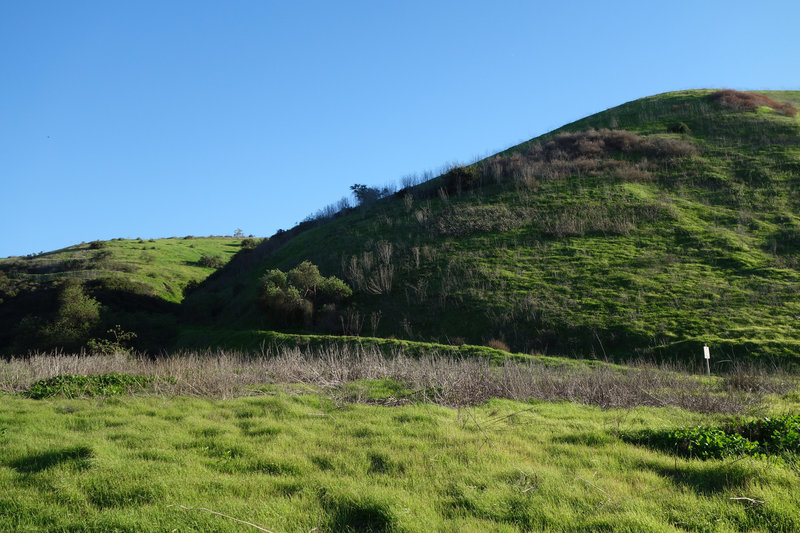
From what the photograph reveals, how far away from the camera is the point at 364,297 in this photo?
3556 centimetres

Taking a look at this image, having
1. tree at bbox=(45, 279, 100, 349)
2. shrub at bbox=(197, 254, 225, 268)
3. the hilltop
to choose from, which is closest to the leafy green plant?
tree at bbox=(45, 279, 100, 349)

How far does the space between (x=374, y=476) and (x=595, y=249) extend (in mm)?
32685

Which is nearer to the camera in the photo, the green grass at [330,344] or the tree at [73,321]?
the green grass at [330,344]

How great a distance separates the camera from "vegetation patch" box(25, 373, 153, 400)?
42.5ft

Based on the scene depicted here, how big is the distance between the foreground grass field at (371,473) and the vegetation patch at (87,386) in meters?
1.98

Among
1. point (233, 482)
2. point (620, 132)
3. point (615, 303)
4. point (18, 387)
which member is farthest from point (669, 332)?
point (620, 132)

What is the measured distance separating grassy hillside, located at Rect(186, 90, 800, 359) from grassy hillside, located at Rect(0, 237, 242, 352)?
472 cm

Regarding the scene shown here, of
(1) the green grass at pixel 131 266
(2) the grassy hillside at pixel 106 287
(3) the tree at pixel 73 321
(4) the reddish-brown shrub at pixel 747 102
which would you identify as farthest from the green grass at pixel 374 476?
(4) the reddish-brown shrub at pixel 747 102

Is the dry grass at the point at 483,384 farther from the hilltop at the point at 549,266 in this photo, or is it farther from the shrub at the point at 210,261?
the shrub at the point at 210,261

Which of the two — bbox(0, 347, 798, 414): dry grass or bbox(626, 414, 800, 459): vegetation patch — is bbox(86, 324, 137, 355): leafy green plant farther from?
bbox(626, 414, 800, 459): vegetation patch

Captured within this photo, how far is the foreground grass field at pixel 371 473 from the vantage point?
536cm

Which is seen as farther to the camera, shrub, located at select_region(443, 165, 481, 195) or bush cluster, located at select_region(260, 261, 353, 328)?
shrub, located at select_region(443, 165, 481, 195)

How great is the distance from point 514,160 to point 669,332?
32.0m

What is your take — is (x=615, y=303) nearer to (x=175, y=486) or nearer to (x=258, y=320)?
(x=258, y=320)
